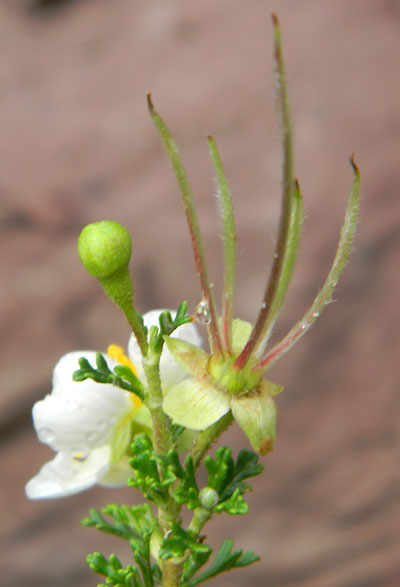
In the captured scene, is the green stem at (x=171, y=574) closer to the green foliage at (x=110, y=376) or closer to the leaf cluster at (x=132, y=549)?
the leaf cluster at (x=132, y=549)

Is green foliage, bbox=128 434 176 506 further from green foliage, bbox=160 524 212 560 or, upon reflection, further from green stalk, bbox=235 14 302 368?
green stalk, bbox=235 14 302 368

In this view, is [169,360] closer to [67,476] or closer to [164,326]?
[164,326]

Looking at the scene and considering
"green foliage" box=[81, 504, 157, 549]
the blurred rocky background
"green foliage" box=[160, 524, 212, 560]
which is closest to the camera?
"green foliage" box=[160, 524, 212, 560]

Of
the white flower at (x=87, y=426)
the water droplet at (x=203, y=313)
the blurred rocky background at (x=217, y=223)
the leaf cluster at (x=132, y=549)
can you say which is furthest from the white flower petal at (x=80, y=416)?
the blurred rocky background at (x=217, y=223)

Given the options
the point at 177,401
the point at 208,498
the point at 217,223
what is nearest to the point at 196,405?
the point at 177,401

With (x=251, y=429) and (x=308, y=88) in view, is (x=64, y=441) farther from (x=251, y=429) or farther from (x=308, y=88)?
(x=308, y=88)

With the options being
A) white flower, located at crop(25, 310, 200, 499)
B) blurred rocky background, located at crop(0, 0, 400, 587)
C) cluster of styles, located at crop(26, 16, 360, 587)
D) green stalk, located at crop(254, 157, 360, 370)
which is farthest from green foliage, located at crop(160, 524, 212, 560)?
blurred rocky background, located at crop(0, 0, 400, 587)

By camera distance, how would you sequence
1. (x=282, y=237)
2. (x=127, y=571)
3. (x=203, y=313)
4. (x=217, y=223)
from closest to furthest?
1. (x=282, y=237)
2. (x=203, y=313)
3. (x=127, y=571)
4. (x=217, y=223)

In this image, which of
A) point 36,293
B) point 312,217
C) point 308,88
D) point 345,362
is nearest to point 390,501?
point 345,362
